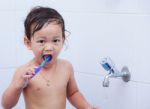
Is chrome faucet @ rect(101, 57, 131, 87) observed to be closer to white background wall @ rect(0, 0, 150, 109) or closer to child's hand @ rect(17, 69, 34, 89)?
white background wall @ rect(0, 0, 150, 109)

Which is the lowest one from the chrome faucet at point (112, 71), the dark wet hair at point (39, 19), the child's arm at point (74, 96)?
the child's arm at point (74, 96)

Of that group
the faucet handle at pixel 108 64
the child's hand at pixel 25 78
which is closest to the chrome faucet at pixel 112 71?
the faucet handle at pixel 108 64

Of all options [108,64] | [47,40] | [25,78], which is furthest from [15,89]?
[108,64]

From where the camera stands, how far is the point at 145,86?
136 centimetres

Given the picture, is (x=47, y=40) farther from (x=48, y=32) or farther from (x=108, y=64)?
(x=108, y=64)

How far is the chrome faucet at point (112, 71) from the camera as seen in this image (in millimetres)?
1355

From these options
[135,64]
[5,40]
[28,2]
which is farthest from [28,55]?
[135,64]

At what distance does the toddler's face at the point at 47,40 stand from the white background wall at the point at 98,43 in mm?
275

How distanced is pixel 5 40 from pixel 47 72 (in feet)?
1.05

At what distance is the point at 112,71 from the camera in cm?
138

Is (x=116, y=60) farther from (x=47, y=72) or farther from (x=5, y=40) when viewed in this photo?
(x=5, y=40)

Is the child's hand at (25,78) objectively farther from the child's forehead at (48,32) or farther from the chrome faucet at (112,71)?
the chrome faucet at (112,71)

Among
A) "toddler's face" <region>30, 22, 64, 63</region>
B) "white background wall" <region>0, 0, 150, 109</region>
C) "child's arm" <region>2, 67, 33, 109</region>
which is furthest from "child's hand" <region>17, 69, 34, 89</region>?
"white background wall" <region>0, 0, 150, 109</region>

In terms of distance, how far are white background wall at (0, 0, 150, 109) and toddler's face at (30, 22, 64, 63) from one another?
0.27m
